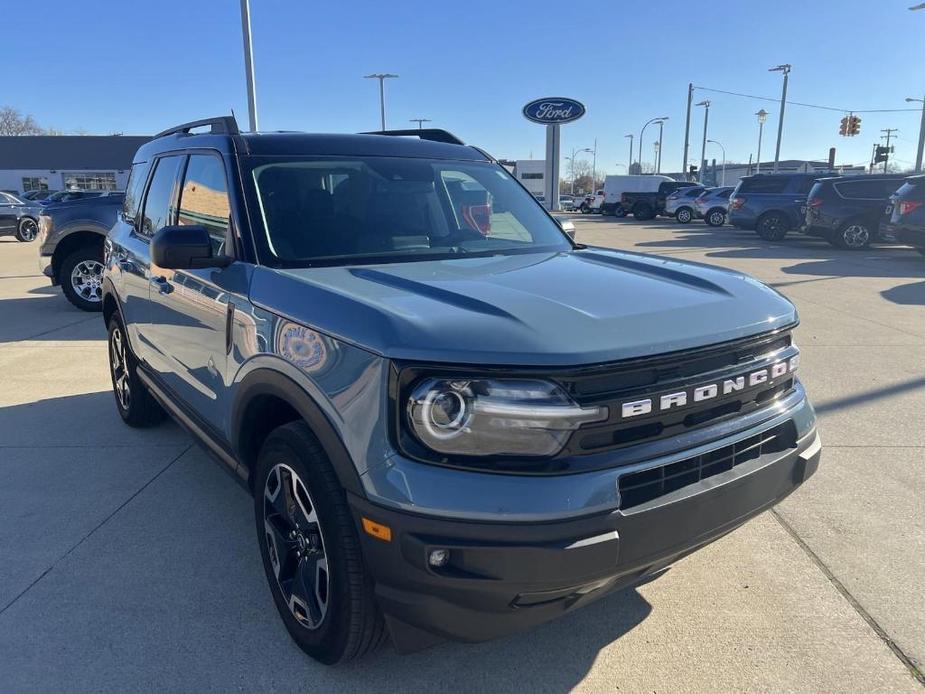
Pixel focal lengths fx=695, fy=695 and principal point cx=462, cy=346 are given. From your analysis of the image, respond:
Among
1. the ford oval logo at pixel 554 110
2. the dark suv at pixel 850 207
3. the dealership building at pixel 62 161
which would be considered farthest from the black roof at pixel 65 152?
the dark suv at pixel 850 207

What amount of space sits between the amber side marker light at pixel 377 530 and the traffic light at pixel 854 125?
46.5 meters

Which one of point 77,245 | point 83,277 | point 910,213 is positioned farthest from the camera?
point 910,213

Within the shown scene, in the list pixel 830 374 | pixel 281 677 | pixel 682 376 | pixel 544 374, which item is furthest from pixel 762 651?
pixel 830 374

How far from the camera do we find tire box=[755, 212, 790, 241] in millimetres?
20719

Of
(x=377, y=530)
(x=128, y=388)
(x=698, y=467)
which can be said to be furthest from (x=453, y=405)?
(x=128, y=388)

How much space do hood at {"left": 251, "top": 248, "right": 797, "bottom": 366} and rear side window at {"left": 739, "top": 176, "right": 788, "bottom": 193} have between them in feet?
66.9

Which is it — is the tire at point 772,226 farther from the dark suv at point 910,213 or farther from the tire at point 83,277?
the tire at point 83,277

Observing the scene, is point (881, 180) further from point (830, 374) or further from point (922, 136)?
point (922, 136)

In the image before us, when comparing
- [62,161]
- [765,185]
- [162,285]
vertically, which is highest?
[62,161]

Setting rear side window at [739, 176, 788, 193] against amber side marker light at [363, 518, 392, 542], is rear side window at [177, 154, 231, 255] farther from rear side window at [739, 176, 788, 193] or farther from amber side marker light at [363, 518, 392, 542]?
rear side window at [739, 176, 788, 193]

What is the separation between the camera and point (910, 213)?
14.0 m

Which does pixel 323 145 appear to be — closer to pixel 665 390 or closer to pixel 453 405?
pixel 453 405

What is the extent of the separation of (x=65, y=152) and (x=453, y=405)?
264 ft

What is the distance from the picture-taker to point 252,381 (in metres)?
2.62
